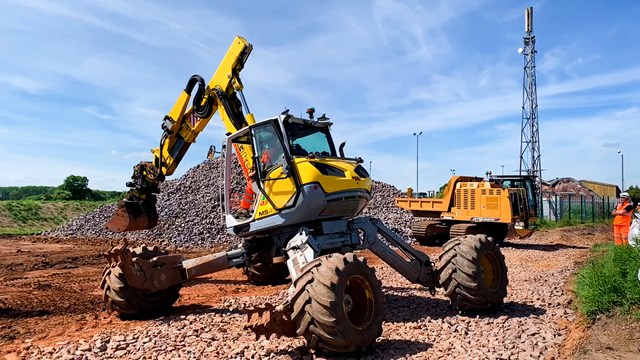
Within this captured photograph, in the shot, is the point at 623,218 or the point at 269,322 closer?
the point at 269,322

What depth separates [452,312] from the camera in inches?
307

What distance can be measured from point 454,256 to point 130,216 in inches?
223

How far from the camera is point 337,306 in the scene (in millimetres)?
5395

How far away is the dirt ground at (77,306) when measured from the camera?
5594 mm

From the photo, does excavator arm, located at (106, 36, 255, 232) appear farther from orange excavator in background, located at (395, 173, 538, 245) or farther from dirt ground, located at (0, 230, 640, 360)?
orange excavator in background, located at (395, 173, 538, 245)

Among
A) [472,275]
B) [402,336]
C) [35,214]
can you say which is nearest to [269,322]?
[402,336]

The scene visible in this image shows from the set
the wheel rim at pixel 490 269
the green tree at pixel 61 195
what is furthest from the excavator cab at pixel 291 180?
the green tree at pixel 61 195

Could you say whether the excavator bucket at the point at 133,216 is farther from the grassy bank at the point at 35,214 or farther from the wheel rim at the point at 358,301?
the grassy bank at the point at 35,214

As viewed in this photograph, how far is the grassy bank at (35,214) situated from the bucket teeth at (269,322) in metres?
31.3

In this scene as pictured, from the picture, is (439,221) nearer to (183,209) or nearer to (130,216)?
(183,209)

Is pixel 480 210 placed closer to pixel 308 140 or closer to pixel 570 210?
pixel 308 140

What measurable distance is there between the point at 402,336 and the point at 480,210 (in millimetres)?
12507

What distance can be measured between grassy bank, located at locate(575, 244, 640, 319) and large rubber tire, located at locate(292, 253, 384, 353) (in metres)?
2.78

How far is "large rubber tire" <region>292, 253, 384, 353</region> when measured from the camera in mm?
5348
